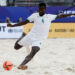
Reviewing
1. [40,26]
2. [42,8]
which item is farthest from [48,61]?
[42,8]

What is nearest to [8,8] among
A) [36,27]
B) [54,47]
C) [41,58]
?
[54,47]

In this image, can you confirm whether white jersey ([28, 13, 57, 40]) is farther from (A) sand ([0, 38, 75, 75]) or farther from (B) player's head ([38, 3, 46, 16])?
(A) sand ([0, 38, 75, 75])

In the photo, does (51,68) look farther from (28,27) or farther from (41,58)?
(28,27)

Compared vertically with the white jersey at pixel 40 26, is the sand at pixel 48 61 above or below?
below

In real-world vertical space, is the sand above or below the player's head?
below

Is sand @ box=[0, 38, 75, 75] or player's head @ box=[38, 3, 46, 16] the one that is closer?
player's head @ box=[38, 3, 46, 16]

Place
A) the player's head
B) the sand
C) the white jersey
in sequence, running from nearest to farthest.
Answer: the player's head
the white jersey
the sand

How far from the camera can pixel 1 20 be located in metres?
14.5

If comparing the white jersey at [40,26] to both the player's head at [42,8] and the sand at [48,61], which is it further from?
the sand at [48,61]

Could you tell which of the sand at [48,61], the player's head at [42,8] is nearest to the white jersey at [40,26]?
the player's head at [42,8]

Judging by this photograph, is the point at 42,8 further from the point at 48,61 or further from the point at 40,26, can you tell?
the point at 48,61

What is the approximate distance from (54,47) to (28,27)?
145 inches

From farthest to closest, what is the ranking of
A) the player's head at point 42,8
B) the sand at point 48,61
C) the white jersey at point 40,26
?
the sand at point 48,61 → the white jersey at point 40,26 → the player's head at point 42,8

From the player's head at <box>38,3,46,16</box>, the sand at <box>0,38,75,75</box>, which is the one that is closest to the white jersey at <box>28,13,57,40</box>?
the player's head at <box>38,3,46,16</box>
